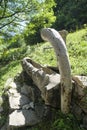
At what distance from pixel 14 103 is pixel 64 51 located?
102 inches

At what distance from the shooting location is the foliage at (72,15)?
2589 centimetres

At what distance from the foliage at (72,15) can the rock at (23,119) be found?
18737 mm

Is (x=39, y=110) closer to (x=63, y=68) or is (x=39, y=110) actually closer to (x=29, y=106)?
(x=29, y=106)

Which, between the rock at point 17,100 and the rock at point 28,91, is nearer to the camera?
the rock at point 17,100

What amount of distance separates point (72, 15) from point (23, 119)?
2158 centimetres

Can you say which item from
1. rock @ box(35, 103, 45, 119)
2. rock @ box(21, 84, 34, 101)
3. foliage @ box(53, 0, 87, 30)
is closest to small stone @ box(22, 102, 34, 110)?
rock @ box(35, 103, 45, 119)

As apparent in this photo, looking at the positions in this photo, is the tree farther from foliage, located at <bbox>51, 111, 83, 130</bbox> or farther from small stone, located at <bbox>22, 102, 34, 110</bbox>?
foliage, located at <bbox>51, 111, 83, 130</bbox>

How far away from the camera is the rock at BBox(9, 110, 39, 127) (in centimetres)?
632

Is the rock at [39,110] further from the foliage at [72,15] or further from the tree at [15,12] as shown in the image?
the foliage at [72,15]

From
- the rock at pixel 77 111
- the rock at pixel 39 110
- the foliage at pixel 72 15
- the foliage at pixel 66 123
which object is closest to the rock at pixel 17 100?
the rock at pixel 39 110

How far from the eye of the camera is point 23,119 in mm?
6496

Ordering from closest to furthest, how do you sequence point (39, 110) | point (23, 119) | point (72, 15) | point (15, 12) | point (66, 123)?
1. point (66, 123)
2. point (23, 119)
3. point (39, 110)
4. point (15, 12)
5. point (72, 15)

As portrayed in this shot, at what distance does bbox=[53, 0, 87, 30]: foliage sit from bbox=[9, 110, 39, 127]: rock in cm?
1874

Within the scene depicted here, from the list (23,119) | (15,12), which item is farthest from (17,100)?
(15,12)
